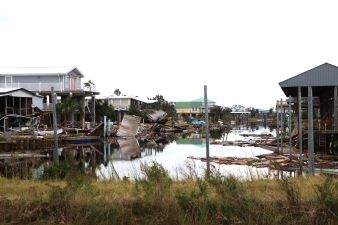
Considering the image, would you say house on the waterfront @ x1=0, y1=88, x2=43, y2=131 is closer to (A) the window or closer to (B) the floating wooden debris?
(A) the window

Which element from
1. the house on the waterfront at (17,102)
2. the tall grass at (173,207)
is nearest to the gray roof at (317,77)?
the tall grass at (173,207)

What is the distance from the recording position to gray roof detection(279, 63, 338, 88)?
29.4 metres

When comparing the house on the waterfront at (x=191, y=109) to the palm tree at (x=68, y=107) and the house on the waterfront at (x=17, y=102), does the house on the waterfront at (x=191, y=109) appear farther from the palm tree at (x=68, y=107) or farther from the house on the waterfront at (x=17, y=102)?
the house on the waterfront at (x=17, y=102)

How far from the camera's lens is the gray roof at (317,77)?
2938 cm

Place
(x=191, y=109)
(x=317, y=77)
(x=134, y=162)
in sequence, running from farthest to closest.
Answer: (x=191, y=109) < (x=317, y=77) < (x=134, y=162)

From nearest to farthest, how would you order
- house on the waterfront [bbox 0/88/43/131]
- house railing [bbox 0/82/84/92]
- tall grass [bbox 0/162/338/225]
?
tall grass [bbox 0/162/338/225]
house on the waterfront [bbox 0/88/43/131]
house railing [bbox 0/82/84/92]

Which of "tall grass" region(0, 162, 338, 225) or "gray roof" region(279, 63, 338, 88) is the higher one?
"gray roof" region(279, 63, 338, 88)

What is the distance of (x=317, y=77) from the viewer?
97.8 feet

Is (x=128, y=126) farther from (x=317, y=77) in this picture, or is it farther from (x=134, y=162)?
(x=134, y=162)

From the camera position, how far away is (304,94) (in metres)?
39.2

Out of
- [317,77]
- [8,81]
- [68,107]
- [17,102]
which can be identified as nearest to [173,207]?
[317,77]

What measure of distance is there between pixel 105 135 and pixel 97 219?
4581 centimetres

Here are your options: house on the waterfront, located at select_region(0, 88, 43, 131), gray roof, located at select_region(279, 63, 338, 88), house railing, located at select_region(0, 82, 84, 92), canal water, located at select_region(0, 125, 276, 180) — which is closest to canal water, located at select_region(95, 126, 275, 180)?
canal water, located at select_region(0, 125, 276, 180)

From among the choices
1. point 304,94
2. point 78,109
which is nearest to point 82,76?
point 78,109
